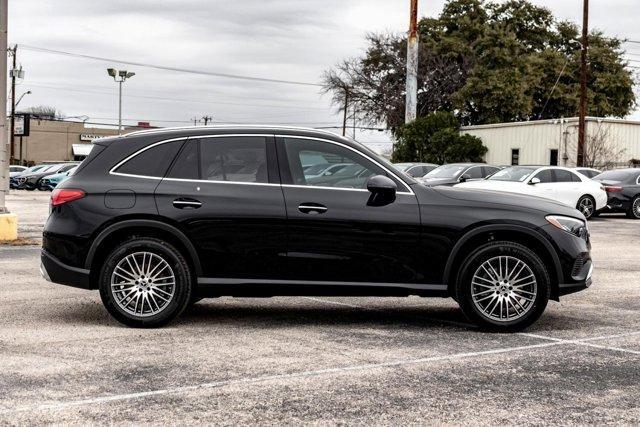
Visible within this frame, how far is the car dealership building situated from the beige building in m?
61.0

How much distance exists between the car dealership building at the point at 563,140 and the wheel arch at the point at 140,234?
3370 cm

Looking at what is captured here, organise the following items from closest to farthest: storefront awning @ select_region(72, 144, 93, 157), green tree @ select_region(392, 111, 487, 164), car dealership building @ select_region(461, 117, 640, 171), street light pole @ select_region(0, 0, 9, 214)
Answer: street light pole @ select_region(0, 0, 9, 214) → car dealership building @ select_region(461, 117, 640, 171) → green tree @ select_region(392, 111, 487, 164) → storefront awning @ select_region(72, 144, 93, 157)

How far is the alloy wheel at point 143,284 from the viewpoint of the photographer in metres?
7.48

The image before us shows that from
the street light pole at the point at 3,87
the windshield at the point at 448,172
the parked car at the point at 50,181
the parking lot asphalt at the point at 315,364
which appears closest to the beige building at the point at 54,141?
the parked car at the point at 50,181

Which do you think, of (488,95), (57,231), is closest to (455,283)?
(57,231)

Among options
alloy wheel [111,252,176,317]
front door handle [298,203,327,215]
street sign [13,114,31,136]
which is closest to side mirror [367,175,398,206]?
front door handle [298,203,327,215]

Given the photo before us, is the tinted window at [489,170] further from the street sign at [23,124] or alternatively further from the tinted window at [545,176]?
the street sign at [23,124]

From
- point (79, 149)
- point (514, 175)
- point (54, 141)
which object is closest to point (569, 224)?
point (514, 175)

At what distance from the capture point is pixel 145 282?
7.50 metres

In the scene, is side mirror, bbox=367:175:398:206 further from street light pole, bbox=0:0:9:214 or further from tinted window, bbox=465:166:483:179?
tinted window, bbox=465:166:483:179

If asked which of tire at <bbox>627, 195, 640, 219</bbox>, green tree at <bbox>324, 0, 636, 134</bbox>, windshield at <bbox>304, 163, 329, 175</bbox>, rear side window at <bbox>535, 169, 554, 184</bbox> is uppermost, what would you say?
green tree at <bbox>324, 0, 636, 134</bbox>

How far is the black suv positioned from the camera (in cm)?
753

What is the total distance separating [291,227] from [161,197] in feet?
3.73

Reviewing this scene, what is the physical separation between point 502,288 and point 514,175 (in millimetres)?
16434
